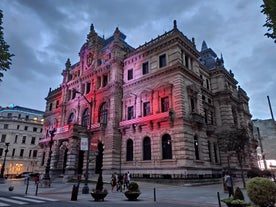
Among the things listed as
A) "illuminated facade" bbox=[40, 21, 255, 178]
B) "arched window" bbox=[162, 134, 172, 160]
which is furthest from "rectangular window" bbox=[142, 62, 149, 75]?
"arched window" bbox=[162, 134, 172, 160]

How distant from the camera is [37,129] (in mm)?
71688

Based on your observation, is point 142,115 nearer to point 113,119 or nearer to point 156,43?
point 113,119

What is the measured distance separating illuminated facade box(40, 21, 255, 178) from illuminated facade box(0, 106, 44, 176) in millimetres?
28340

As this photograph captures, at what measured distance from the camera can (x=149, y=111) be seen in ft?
99.5

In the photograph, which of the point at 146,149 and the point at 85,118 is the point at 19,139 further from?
the point at 146,149

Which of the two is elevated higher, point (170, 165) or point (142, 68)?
point (142, 68)

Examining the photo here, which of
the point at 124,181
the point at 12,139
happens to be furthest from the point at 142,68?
Answer: the point at 12,139

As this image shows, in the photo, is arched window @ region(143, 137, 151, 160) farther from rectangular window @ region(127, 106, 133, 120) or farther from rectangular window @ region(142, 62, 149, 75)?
rectangular window @ region(142, 62, 149, 75)

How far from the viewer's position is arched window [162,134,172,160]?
2650cm

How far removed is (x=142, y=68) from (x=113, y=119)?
359 inches

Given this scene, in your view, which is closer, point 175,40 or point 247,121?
point 175,40

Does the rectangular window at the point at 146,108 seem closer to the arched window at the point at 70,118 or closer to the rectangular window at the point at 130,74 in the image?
the rectangular window at the point at 130,74

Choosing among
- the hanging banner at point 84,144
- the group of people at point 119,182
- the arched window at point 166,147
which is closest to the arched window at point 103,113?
the arched window at point 166,147

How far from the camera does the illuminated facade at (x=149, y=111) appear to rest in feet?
88.1
